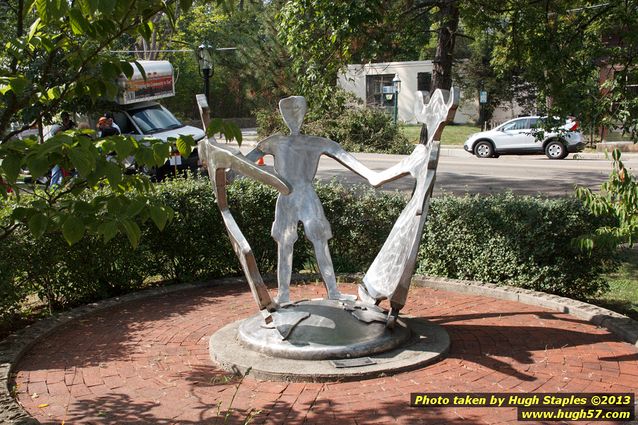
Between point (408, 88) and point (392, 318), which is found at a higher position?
point (408, 88)

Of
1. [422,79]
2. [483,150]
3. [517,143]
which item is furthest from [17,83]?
[422,79]

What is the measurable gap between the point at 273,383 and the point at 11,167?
3.11m

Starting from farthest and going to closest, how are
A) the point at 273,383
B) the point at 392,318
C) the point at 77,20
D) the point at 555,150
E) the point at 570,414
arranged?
1. the point at 555,150
2. the point at 392,318
3. the point at 273,383
4. the point at 570,414
5. the point at 77,20

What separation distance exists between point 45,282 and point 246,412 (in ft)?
13.0

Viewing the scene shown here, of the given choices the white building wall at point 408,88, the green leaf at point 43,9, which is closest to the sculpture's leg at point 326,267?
the green leaf at point 43,9

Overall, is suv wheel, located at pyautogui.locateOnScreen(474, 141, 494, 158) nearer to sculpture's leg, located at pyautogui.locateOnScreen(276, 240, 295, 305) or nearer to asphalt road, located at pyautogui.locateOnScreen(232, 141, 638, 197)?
asphalt road, located at pyautogui.locateOnScreen(232, 141, 638, 197)

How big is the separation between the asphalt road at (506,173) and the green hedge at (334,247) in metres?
5.88

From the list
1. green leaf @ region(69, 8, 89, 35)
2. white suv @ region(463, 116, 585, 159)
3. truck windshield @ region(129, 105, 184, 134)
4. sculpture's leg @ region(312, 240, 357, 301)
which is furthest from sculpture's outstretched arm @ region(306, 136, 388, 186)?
white suv @ region(463, 116, 585, 159)

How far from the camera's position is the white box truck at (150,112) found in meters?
17.4

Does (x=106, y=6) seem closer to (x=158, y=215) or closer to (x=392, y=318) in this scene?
(x=158, y=215)

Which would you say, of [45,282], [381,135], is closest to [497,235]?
[45,282]

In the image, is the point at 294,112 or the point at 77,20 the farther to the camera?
the point at 294,112

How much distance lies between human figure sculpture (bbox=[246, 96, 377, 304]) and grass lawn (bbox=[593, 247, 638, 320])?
12.2 ft

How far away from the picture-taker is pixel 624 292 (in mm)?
8844
